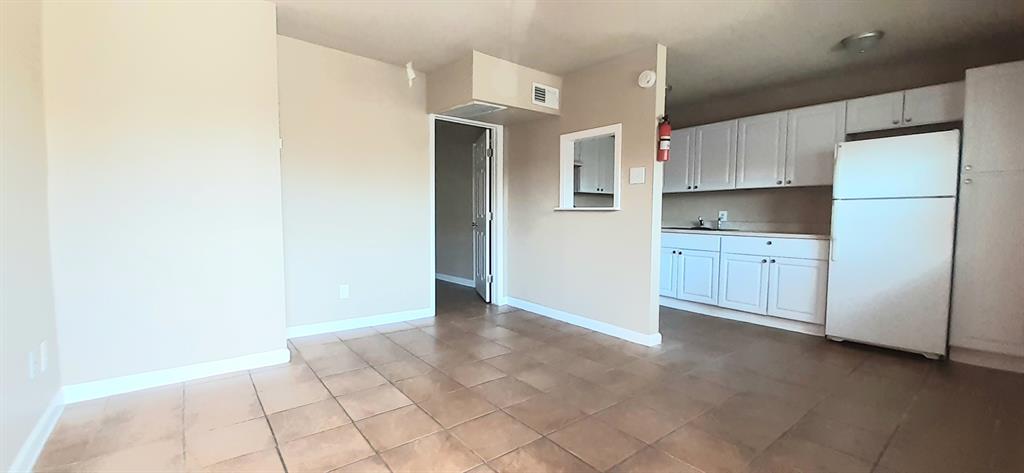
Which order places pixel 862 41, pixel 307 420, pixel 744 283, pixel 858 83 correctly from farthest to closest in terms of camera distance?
pixel 744 283 < pixel 858 83 < pixel 862 41 < pixel 307 420

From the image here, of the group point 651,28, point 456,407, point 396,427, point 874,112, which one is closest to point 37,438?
point 396,427

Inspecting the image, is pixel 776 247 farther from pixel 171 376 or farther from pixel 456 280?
pixel 171 376

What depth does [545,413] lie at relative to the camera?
7.37ft

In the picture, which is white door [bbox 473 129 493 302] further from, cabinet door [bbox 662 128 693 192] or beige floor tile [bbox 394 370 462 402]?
beige floor tile [bbox 394 370 462 402]

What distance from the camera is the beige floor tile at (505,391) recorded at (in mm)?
2398

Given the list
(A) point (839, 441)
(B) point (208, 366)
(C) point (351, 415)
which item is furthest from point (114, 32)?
(A) point (839, 441)

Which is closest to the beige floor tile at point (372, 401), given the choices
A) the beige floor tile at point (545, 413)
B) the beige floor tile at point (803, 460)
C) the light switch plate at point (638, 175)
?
the beige floor tile at point (545, 413)

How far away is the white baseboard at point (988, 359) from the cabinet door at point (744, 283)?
1270 mm

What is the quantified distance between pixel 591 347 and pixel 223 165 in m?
2.91

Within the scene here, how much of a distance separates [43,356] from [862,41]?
5431 millimetres

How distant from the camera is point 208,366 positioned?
2.69 meters

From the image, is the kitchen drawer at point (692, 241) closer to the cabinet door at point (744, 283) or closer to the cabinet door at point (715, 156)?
the cabinet door at point (744, 283)

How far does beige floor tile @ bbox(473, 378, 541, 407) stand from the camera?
2398 millimetres

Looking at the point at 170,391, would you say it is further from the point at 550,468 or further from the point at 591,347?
the point at 591,347
